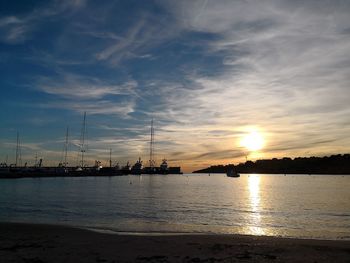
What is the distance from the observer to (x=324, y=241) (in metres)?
27.4

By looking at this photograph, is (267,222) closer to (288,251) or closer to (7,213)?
(288,251)

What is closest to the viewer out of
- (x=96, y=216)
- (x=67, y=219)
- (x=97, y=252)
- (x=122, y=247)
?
(x=97, y=252)

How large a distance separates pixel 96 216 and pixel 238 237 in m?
21.2

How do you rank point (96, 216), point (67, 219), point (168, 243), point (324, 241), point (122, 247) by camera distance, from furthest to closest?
1. point (96, 216)
2. point (67, 219)
3. point (324, 241)
4. point (168, 243)
5. point (122, 247)

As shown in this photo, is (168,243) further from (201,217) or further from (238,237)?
(201,217)

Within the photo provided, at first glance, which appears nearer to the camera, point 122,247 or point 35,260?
point 35,260

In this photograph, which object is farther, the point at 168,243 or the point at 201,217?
the point at 201,217

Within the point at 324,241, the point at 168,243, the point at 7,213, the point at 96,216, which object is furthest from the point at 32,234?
the point at 324,241

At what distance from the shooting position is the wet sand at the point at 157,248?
20391 millimetres

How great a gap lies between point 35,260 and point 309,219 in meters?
34.9

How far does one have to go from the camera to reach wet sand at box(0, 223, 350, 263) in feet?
66.9

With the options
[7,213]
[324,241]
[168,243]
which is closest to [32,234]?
[168,243]

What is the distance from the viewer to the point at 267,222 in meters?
41.3

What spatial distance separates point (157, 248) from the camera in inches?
924
